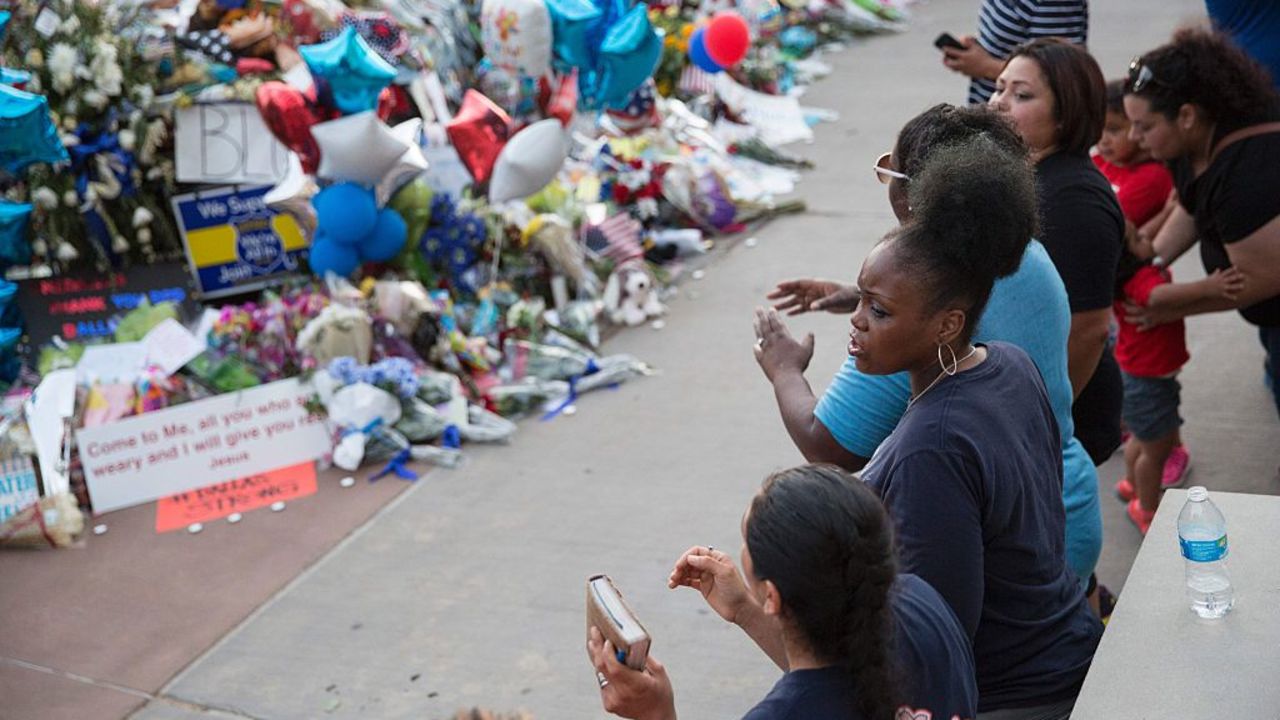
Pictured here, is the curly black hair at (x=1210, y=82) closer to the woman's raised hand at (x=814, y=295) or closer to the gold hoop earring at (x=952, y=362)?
the woman's raised hand at (x=814, y=295)

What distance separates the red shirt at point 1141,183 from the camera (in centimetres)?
448

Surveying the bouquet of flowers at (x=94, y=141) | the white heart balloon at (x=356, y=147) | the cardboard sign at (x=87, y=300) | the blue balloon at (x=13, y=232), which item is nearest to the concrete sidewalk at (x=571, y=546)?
the white heart balloon at (x=356, y=147)

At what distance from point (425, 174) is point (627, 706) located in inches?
186

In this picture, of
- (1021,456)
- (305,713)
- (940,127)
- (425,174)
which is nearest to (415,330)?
(425,174)

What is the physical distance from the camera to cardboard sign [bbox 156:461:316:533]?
496 cm

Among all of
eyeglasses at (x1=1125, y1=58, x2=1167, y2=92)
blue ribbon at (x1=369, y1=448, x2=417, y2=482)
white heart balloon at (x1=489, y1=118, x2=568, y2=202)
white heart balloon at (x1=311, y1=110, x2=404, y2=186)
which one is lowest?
blue ribbon at (x1=369, y1=448, x2=417, y2=482)

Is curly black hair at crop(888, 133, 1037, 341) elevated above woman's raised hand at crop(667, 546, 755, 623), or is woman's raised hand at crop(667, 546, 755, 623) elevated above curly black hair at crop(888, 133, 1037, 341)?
curly black hair at crop(888, 133, 1037, 341)

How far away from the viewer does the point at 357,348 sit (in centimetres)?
539

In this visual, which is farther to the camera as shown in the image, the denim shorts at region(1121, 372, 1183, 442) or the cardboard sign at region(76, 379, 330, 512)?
the cardboard sign at region(76, 379, 330, 512)

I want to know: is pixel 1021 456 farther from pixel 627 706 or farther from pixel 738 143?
pixel 738 143

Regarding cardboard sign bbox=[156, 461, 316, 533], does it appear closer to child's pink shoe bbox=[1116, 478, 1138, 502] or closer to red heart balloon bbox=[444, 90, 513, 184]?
red heart balloon bbox=[444, 90, 513, 184]

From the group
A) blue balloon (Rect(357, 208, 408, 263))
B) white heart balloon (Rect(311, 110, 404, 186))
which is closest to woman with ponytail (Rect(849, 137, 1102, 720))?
white heart balloon (Rect(311, 110, 404, 186))

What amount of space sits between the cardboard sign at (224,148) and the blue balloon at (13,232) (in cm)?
79

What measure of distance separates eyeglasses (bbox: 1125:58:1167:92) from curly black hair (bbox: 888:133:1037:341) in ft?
5.75
